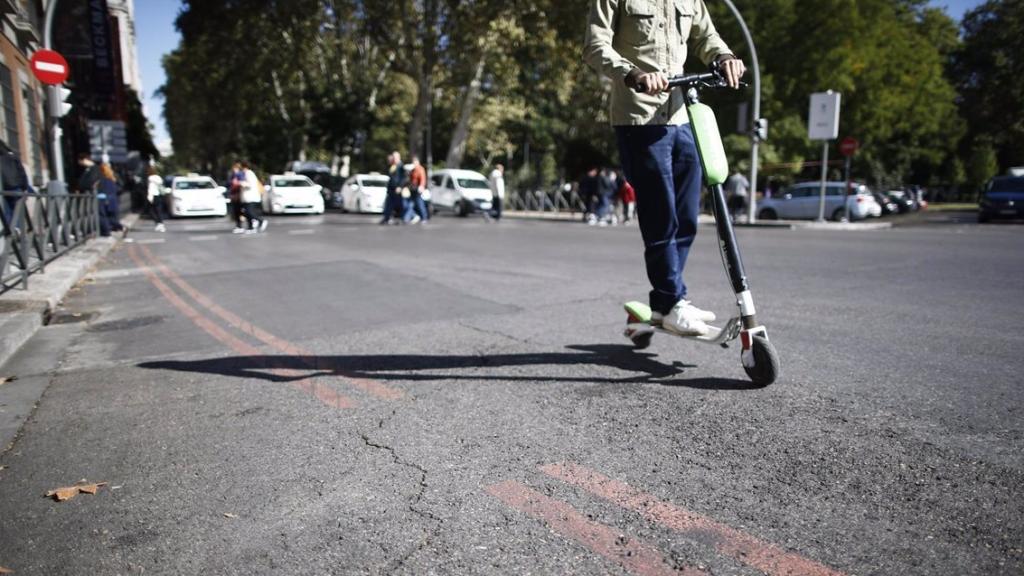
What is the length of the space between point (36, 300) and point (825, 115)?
2205 centimetres

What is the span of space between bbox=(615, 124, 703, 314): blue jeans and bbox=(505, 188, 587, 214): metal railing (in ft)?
108

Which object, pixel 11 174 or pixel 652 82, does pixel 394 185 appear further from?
pixel 652 82

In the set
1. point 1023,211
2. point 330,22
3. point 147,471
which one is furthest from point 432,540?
point 330,22

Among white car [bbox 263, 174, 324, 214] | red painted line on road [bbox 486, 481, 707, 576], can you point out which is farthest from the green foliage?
red painted line on road [bbox 486, 481, 707, 576]

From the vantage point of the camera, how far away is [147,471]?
2.56m

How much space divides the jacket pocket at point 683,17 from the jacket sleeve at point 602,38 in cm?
32

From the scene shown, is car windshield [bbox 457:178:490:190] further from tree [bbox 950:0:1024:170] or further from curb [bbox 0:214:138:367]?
tree [bbox 950:0:1024:170]

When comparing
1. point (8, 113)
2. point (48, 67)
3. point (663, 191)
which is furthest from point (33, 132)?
point (663, 191)

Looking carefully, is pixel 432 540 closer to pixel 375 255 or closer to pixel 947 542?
pixel 947 542

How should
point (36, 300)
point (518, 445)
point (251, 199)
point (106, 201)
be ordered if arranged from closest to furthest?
point (518, 445) → point (36, 300) → point (106, 201) → point (251, 199)

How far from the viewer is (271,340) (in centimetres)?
479

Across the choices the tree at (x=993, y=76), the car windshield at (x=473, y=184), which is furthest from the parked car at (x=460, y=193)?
the tree at (x=993, y=76)

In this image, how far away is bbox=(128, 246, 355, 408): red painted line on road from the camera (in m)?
3.36

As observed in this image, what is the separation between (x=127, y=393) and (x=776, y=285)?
18.1ft
